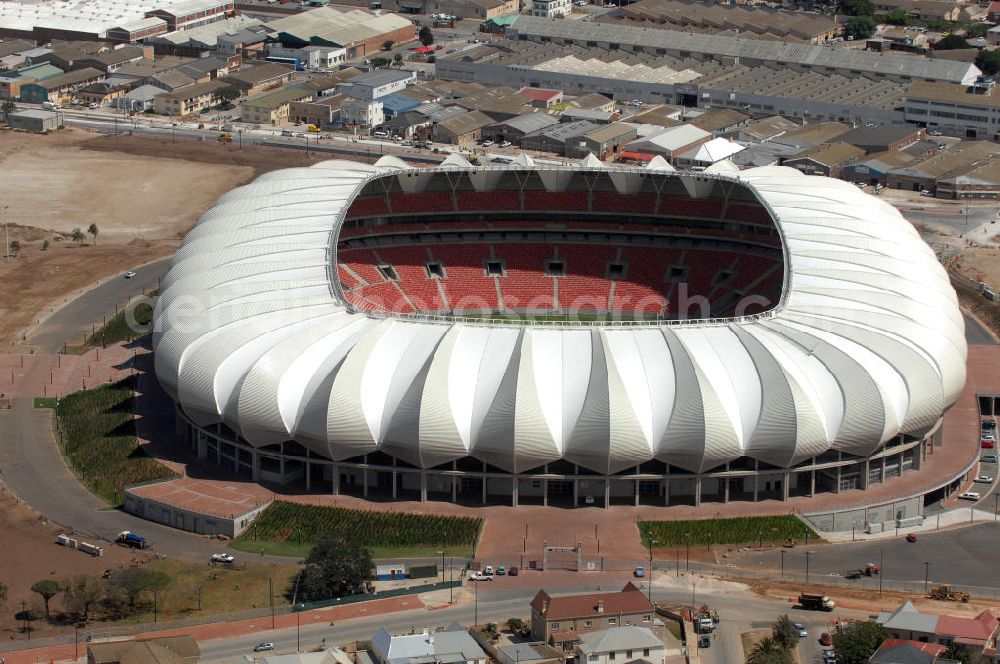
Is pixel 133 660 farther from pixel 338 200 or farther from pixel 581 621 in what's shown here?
pixel 338 200

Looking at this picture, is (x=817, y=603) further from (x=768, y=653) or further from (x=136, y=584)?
(x=136, y=584)

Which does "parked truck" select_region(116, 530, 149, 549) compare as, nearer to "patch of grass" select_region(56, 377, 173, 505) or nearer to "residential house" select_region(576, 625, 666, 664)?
"patch of grass" select_region(56, 377, 173, 505)

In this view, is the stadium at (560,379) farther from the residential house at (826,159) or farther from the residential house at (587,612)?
the residential house at (826,159)

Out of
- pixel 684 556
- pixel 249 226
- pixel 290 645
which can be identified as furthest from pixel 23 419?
pixel 684 556

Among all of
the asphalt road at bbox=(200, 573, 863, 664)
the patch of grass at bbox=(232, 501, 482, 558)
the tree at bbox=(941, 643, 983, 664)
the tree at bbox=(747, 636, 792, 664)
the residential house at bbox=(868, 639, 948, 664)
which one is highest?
the residential house at bbox=(868, 639, 948, 664)

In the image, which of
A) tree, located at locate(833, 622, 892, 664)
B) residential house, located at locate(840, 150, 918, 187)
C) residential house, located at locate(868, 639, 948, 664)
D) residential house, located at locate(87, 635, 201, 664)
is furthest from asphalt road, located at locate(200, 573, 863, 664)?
residential house, located at locate(840, 150, 918, 187)

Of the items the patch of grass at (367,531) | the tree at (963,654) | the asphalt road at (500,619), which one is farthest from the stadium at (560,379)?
the tree at (963,654)
